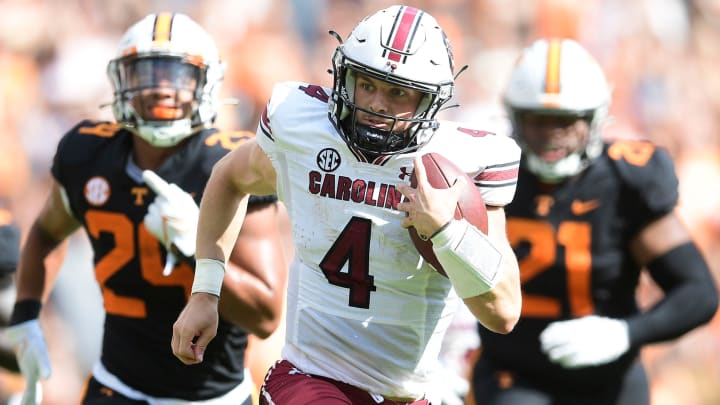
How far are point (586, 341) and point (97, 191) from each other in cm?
177

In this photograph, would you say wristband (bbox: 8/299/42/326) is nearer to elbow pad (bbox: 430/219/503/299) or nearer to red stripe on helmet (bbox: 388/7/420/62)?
red stripe on helmet (bbox: 388/7/420/62)

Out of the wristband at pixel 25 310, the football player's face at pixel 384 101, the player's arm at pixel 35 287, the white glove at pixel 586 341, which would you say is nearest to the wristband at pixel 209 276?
the football player's face at pixel 384 101

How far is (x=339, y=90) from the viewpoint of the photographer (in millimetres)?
3396

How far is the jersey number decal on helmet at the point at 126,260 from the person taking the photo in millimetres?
4230

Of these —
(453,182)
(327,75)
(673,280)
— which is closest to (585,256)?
(673,280)

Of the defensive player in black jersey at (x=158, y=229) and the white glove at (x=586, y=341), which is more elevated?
the defensive player in black jersey at (x=158, y=229)

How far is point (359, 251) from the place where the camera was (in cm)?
337

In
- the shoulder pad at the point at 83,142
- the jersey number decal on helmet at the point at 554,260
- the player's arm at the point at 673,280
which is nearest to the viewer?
the shoulder pad at the point at 83,142

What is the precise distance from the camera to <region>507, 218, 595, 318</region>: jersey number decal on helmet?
4.77 metres

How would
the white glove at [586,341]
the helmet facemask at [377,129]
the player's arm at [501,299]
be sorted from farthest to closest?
1. the white glove at [586,341]
2. the helmet facemask at [377,129]
3. the player's arm at [501,299]

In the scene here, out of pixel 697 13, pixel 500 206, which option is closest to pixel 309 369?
pixel 500 206

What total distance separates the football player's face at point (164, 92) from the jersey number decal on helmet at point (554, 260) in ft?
4.40

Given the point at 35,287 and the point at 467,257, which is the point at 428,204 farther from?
the point at 35,287

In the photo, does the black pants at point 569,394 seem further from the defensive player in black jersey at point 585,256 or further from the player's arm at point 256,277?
the player's arm at point 256,277
